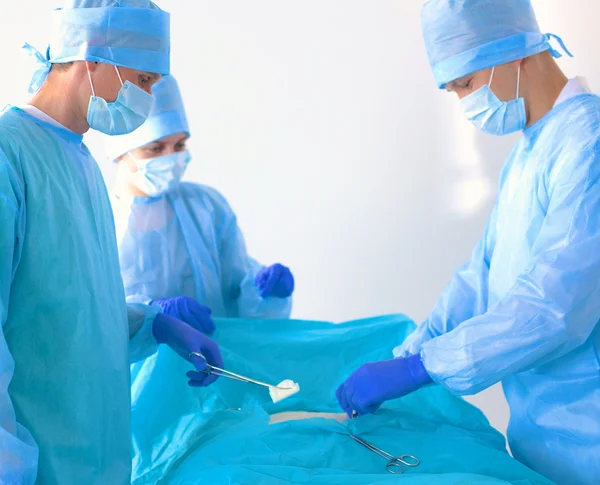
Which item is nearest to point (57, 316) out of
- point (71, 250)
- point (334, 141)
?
point (71, 250)

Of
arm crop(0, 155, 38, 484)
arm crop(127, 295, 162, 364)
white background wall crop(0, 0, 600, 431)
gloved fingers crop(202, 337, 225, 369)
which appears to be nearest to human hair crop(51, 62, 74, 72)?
arm crop(0, 155, 38, 484)

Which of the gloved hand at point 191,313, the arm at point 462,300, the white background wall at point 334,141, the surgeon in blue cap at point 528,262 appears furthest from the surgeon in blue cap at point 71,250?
the white background wall at point 334,141

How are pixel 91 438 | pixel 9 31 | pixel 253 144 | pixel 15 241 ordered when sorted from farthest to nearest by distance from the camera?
1. pixel 253 144
2. pixel 9 31
3. pixel 91 438
4. pixel 15 241

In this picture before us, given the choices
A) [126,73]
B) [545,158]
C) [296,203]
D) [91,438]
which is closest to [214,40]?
[296,203]

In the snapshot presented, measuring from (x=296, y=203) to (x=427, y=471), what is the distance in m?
1.77

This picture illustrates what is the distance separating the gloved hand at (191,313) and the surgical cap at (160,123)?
0.52 metres

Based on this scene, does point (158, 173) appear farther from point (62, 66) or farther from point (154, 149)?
point (62, 66)

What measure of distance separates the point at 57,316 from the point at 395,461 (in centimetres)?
74

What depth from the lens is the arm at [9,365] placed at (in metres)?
1.09

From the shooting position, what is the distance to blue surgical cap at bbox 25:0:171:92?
147 centimetres

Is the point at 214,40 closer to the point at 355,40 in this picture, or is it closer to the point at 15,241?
the point at 355,40

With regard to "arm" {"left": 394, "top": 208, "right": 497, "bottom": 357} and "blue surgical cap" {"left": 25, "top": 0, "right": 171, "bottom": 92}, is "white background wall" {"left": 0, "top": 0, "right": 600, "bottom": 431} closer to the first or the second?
"arm" {"left": 394, "top": 208, "right": 497, "bottom": 357}

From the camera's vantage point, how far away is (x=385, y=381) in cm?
161

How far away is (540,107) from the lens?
5.57 feet
